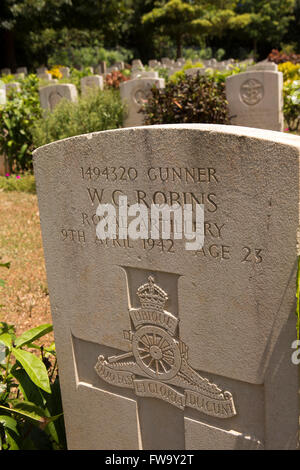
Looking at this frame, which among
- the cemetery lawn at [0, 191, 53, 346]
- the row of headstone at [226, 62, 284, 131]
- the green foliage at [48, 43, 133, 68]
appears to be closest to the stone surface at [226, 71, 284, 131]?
the row of headstone at [226, 62, 284, 131]

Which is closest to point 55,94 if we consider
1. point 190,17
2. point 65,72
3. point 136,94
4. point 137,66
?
point 136,94

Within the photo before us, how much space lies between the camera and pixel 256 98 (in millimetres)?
7512

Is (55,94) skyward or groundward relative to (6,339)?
skyward

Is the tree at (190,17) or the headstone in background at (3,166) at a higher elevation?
the tree at (190,17)

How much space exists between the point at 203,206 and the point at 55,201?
0.68m

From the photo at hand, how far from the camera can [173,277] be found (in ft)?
6.02

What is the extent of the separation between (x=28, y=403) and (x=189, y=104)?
563 cm

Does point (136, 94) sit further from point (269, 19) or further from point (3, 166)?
point (269, 19)

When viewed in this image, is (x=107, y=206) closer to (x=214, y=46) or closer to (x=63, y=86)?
(x=63, y=86)

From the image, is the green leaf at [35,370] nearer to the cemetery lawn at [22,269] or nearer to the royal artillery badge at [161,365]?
the royal artillery badge at [161,365]

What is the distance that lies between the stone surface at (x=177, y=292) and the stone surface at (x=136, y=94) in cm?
640

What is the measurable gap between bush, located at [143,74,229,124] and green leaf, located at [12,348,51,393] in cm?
548

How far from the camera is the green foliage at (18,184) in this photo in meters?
7.41

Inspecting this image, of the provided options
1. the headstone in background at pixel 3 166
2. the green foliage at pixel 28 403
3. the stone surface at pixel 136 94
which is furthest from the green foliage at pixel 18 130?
the green foliage at pixel 28 403
